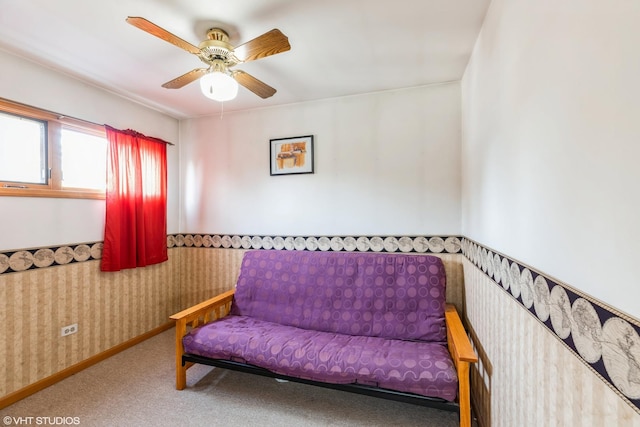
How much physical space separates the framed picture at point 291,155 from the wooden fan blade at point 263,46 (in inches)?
50.6

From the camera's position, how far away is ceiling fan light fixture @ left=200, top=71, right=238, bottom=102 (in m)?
1.66

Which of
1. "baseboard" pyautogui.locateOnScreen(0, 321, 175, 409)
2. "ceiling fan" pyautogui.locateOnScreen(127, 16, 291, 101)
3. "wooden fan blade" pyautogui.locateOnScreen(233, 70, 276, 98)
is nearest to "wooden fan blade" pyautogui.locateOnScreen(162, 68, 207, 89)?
"ceiling fan" pyautogui.locateOnScreen(127, 16, 291, 101)

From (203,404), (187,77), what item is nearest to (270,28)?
(187,77)

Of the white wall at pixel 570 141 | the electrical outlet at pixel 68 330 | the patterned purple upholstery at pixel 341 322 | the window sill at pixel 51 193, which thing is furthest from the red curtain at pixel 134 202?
the white wall at pixel 570 141

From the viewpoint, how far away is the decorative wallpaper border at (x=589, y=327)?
0.60 meters

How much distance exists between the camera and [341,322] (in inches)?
92.6

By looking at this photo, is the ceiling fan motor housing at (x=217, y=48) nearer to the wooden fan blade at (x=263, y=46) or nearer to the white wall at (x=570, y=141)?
the wooden fan blade at (x=263, y=46)

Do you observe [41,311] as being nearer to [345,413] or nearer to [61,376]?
[61,376]

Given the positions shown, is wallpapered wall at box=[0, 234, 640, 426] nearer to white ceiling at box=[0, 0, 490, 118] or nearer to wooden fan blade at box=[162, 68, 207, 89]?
white ceiling at box=[0, 0, 490, 118]

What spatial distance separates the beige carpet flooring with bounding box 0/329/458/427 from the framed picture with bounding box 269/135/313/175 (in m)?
2.00

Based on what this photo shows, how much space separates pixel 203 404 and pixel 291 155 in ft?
7.61

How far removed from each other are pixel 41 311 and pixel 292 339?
2001 mm

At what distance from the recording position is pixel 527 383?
3.60 ft

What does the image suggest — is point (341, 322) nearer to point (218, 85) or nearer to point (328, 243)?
point (328, 243)
